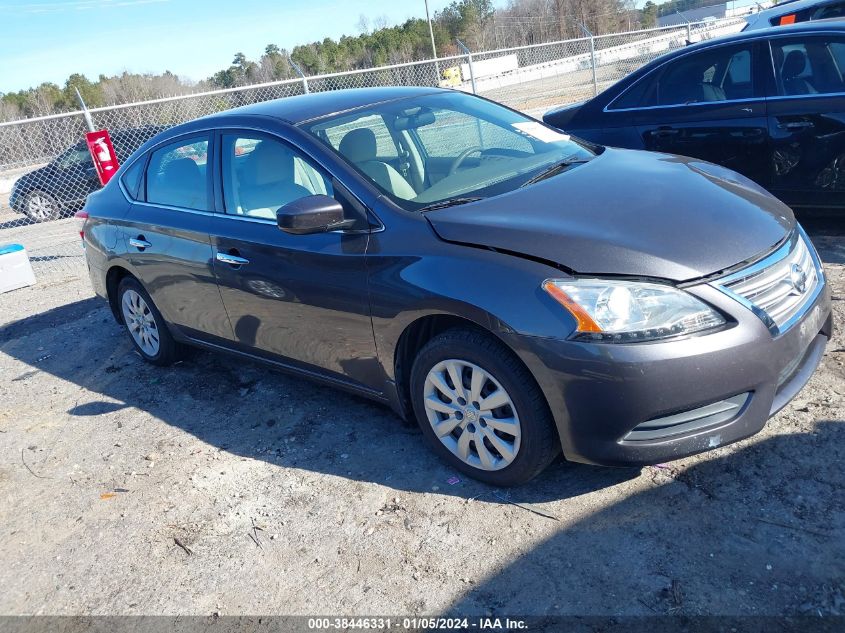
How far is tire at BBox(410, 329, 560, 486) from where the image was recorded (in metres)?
2.90

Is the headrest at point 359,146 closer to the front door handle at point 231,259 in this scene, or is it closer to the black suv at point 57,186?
the front door handle at point 231,259

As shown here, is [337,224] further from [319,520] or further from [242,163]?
[319,520]

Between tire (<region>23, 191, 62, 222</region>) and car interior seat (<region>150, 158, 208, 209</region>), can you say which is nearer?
car interior seat (<region>150, 158, 208, 209</region>)

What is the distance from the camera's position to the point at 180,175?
457cm

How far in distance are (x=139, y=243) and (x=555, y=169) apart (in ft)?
9.00

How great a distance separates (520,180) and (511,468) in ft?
4.61

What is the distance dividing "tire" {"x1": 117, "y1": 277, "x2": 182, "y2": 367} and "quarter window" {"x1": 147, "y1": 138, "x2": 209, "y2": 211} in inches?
28.7

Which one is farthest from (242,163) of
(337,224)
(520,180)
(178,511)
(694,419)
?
(694,419)

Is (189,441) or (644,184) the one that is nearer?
(644,184)

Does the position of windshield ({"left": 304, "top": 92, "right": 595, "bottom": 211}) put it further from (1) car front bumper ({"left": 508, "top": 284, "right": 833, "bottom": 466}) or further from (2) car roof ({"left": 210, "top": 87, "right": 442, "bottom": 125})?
(1) car front bumper ({"left": 508, "top": 284, "right": 833, "bottom": 466})

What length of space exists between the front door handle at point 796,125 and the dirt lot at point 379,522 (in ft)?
4.58

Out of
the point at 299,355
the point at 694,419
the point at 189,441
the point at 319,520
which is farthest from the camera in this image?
the point at 189,441

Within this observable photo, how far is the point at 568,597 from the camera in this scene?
8.36 ft

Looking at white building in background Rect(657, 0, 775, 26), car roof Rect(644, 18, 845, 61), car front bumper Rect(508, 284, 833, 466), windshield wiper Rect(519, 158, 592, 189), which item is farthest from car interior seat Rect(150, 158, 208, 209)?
white building in background Rect(657, 0, 775, 26)
